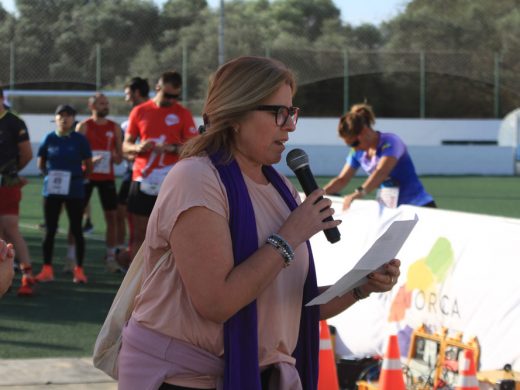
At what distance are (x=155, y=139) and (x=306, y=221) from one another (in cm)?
675

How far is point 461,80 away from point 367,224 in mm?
38121

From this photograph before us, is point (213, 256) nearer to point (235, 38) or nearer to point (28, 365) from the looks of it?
point (28, 365)

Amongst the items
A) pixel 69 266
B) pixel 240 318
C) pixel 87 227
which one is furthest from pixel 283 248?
pixel 87 227

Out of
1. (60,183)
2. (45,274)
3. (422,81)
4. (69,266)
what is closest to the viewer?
(60,183)

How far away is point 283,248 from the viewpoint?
298 cm

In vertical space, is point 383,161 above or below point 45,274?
above

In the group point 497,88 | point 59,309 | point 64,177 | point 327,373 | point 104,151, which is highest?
point 497,88

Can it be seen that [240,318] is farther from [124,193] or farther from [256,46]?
[256,46]

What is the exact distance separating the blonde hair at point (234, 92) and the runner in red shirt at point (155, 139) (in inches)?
253

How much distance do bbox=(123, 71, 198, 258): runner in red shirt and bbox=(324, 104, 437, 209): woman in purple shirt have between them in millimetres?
1555

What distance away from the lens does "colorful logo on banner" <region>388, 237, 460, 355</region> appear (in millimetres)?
6445

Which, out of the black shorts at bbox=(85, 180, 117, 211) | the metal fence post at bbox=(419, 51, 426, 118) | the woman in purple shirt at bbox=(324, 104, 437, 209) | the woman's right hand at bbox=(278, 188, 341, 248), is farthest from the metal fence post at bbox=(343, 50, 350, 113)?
the woman's right hand at bbox=(278, 188, 341, 248)

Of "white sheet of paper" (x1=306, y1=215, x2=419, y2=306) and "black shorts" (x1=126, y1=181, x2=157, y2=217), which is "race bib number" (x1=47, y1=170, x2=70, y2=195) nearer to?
"black shorts" (x1=126, y1=181, x2=157, y2=217)

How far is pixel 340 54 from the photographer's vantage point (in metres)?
39.1
